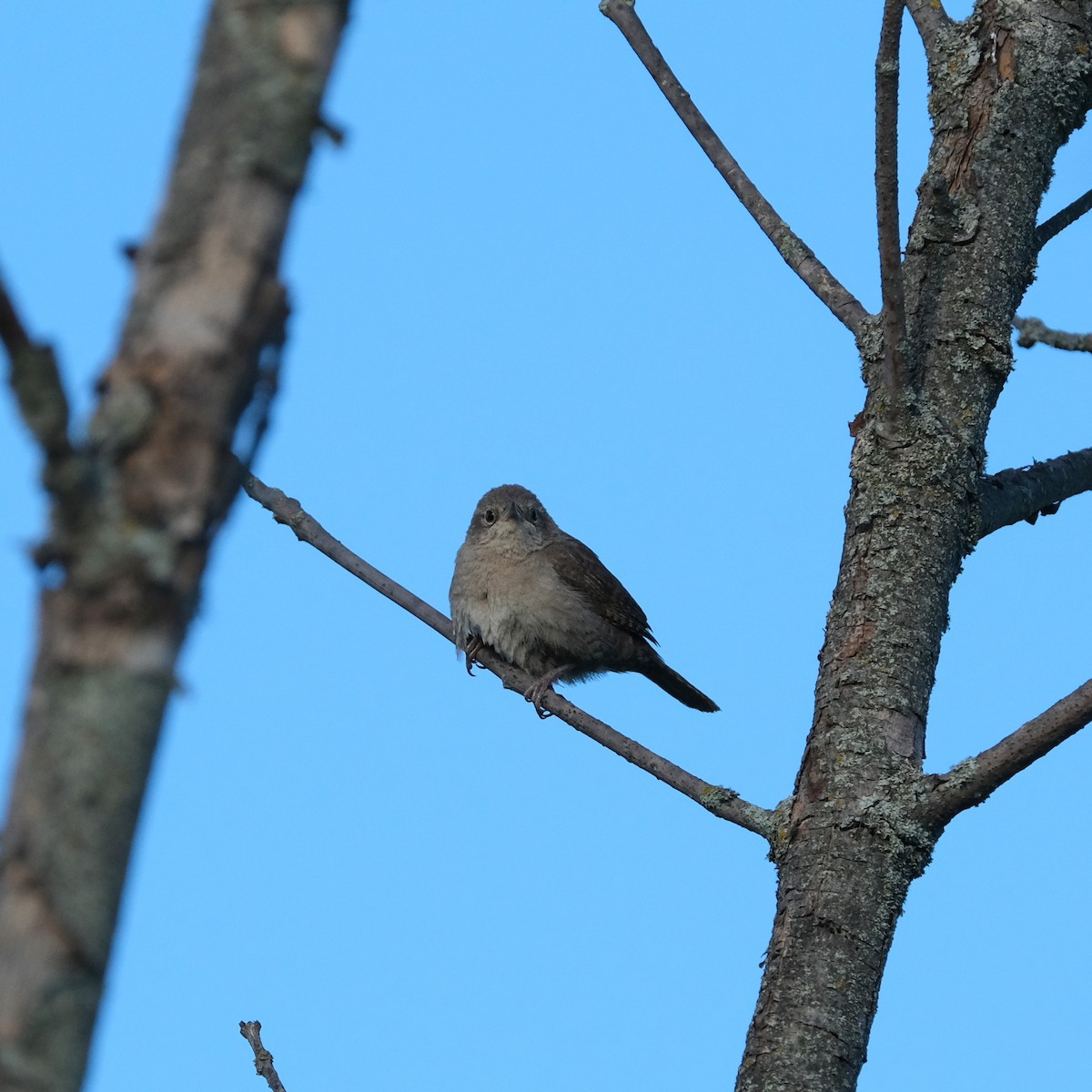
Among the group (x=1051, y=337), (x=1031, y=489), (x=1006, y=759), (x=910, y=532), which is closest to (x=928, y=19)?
(x=1051, y=337)

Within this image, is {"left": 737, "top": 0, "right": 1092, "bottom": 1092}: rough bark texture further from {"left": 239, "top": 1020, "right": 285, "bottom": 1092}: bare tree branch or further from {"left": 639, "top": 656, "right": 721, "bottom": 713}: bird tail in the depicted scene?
{"left": 639, "top": 656, "right": 721, "bottom": 713}: bird tail

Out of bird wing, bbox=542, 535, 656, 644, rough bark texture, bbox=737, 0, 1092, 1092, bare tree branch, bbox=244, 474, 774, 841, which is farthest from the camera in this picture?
bird wing, bbox=542, 535, 656, 644

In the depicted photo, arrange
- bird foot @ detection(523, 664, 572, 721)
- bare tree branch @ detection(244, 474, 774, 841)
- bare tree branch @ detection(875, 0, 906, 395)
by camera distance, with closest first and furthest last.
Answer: bare tree branch @ detection(875, 0, 906, 395) → bare tree branch @ detection(244, 474, 774, 841) → bird foot @ detection(523, 664, 572, 721)

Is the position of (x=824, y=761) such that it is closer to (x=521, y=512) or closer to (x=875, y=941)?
(x=875, y=941)

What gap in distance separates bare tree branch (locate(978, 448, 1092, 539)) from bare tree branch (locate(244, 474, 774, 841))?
0.84 meters

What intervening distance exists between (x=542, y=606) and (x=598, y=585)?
14.7 inches

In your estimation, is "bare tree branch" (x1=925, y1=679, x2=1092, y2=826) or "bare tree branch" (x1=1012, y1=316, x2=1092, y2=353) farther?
"bare tree branch" (x1=1012, y1=316, x2=1092, y2=353)

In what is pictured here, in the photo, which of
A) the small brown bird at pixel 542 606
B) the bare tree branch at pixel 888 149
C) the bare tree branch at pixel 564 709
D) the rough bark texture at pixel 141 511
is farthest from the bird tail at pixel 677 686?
the rough bark texture at pixel 141 511

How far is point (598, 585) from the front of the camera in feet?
19.5

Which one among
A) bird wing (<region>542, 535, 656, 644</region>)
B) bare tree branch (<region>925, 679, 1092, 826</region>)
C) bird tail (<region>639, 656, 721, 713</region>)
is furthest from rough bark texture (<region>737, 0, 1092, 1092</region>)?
bird tail (<region>639, 656, 721, 713</region>)

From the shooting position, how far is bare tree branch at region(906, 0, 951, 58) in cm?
361

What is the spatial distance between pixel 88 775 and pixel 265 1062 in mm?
1646

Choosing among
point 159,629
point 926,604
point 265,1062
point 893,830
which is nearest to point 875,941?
point 893,830

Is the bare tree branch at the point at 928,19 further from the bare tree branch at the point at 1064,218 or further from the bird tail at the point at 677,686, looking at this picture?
the bird tail at the point at 677,686
